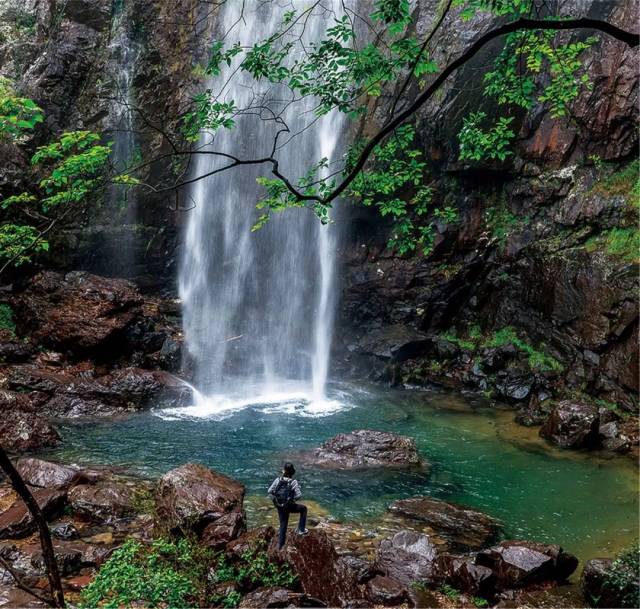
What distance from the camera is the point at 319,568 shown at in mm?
5523

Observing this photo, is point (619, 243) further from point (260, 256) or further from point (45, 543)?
point (45, 543)

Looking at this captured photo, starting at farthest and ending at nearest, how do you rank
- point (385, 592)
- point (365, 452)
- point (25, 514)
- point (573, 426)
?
point (573, 426), point (365, 452), point (25, 514), point (385, 592)

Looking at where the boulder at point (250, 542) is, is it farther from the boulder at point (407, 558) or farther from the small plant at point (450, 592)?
the small plant at point (450, 592)

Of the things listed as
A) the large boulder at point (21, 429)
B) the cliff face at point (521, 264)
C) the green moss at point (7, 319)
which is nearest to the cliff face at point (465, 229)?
the cliff face at point (521, 264)

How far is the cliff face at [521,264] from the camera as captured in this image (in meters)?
14.1

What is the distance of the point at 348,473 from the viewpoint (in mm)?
9953

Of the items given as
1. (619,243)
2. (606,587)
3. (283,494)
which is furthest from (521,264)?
(283,494)

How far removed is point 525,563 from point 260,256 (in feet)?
53.1

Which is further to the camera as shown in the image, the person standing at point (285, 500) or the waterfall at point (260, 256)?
the waterfall at point (260, 256)

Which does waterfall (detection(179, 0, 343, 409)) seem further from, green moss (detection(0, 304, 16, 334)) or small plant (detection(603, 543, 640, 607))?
small plant (detection(603, 543, 640, 607))

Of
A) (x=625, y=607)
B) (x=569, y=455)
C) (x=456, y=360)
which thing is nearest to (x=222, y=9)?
(x=456, y=360)

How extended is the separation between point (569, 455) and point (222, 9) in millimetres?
Result: 21927

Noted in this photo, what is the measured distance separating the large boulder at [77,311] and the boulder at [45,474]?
7421 mm

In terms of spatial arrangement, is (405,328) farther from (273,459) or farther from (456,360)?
(273,459)
